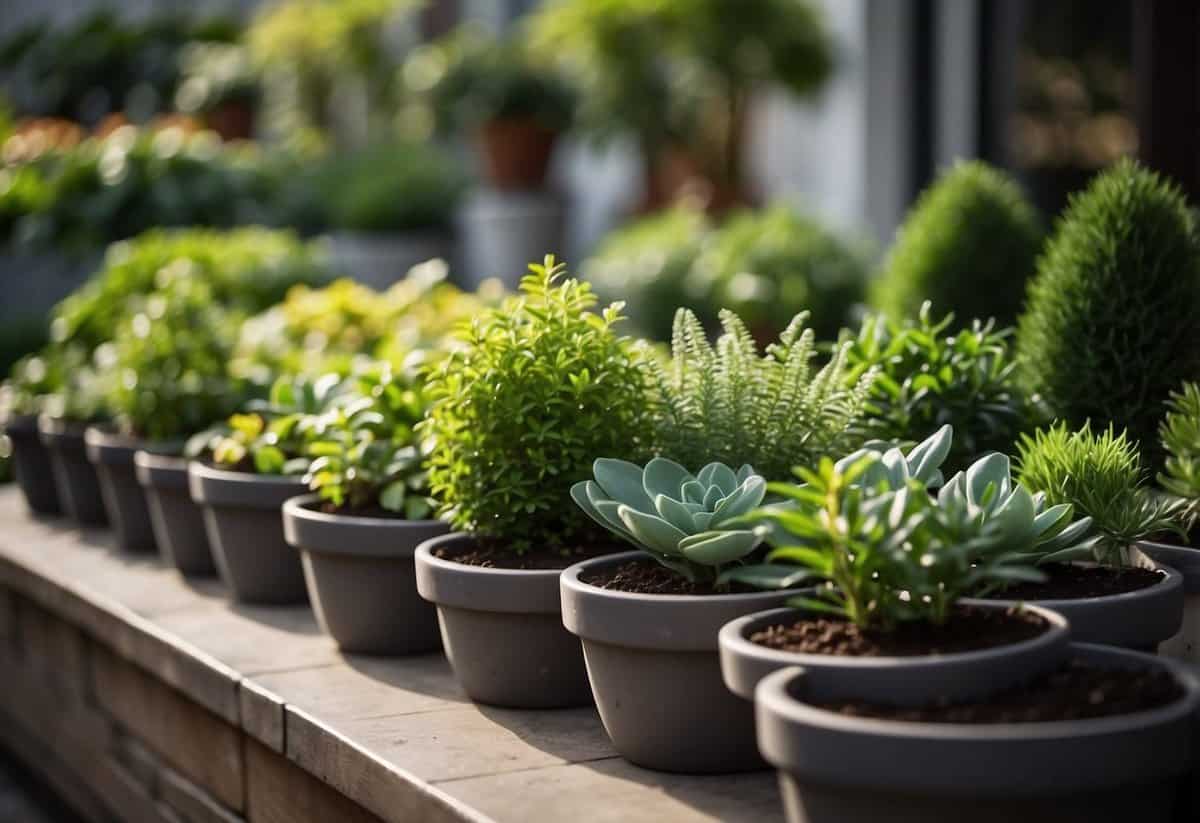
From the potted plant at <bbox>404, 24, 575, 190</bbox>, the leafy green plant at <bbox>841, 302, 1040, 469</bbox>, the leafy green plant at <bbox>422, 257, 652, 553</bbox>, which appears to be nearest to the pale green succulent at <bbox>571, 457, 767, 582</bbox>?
the leafy green plant at <bbox>422, 257, 652, 553</bbox>

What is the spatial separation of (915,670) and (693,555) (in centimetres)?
44

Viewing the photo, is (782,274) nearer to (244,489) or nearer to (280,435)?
(280,435)

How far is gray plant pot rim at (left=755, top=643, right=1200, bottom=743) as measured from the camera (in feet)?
5.20

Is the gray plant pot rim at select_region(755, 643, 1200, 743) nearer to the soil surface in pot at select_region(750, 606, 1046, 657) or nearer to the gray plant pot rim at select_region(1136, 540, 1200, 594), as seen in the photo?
the soil surface in pot at select_region(750, 606, 1046, 657)

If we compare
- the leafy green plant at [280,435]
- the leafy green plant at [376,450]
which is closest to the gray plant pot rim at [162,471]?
the leafy green plant at [280,435]

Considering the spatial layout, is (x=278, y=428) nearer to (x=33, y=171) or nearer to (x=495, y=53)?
(x=33, y=171)

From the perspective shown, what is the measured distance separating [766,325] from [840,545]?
3.34 metres

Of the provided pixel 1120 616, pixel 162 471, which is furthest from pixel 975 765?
pixel 162 471

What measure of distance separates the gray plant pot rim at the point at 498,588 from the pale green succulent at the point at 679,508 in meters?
0.13

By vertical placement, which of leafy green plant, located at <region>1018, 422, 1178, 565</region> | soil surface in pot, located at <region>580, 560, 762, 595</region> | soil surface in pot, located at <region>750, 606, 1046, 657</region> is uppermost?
leafy green plant, located at <region>1018, 422, 1178, 565</region>

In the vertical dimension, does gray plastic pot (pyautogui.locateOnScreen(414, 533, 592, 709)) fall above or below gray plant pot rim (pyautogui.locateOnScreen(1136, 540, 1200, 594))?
below

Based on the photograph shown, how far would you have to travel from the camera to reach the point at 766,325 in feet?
16.8

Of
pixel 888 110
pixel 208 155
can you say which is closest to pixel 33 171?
pixel 208 155

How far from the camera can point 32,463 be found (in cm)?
466
